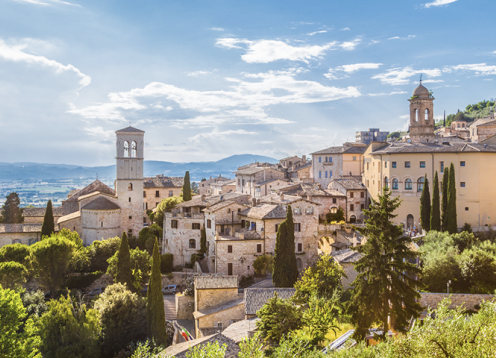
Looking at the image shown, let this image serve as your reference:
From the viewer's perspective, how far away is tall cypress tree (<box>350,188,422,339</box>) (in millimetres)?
20516

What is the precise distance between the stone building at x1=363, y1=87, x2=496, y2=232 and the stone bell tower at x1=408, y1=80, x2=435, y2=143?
6896mm

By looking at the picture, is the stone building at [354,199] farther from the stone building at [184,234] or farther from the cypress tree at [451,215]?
the stone building at [184,234]

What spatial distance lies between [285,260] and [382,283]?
1674cm

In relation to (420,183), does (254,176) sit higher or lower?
higher

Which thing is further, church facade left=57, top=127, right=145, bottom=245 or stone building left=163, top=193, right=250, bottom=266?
church facade left=57, top=127, right=145, bottom=245

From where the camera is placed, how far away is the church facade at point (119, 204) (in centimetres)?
5194

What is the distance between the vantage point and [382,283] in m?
20.9

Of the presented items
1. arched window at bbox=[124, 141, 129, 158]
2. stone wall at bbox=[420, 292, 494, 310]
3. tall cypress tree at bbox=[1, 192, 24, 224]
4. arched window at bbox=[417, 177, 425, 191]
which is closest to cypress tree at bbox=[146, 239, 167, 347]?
stone wall at bbox=[420, 292, 494, 310]

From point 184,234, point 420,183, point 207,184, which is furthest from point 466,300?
point 207,184

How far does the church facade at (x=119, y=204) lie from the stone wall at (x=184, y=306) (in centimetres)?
1932

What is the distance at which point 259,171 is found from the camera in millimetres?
66562

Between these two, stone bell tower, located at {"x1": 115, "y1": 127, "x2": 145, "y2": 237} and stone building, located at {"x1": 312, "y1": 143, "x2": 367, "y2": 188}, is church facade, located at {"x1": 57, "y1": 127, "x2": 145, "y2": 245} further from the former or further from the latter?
stone building, located at {"x1": 312, "y1": 143, "x2": 367, "y2": 188}

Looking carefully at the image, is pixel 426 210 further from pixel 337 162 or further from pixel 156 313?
pixel 156 313

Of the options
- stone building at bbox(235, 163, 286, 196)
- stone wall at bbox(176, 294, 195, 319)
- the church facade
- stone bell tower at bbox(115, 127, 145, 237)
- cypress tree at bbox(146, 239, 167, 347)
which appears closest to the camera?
cypress tree at bbox(146, 239, 167, 347)
